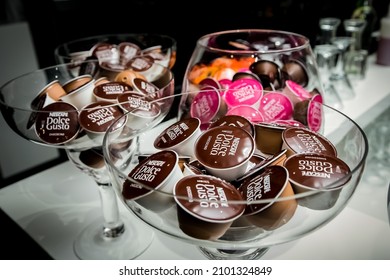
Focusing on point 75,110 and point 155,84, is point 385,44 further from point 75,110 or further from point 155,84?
point 75,110

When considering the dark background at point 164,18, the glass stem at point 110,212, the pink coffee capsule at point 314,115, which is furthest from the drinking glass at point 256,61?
the dark background at point 164,18

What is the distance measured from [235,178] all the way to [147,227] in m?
0.35

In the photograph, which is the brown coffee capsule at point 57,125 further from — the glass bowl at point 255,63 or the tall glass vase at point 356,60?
the tall glass vase at point 356,60

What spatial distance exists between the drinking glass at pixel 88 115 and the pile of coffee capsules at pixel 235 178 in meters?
0.12

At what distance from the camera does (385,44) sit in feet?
5.08

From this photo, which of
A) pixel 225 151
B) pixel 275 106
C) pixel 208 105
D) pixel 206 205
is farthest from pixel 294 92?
pixel 206 205

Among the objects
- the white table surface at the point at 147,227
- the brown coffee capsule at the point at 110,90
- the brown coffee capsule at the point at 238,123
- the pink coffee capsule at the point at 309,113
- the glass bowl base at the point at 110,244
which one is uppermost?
the brown coffee capsule at the point at 110,90

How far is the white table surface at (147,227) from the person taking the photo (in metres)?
0.71

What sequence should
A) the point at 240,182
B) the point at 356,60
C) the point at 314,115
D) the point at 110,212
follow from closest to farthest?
1. the point at 240,182
2. the point at 314,115
3. the point at 110,212
4. the point at 356,60

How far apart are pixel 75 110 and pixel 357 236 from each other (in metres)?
0.55

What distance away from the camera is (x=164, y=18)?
66.6 inches

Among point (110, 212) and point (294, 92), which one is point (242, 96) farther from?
point (110, 212)

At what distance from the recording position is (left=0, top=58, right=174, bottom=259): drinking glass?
0.62 m

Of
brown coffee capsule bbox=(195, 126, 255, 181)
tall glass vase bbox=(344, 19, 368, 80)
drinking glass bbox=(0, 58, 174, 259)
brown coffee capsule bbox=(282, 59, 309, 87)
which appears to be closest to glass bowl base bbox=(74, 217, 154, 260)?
drinking glass bbox=(0, 58, 174, 259)
